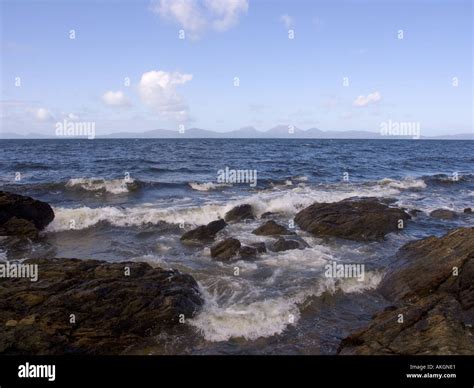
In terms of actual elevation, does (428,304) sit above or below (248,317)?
above

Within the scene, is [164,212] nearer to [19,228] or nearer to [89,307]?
[19,228]

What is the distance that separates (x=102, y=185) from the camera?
32.2 m

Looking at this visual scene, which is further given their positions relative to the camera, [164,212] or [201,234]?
[164,212]

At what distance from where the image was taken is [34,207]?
19047mm

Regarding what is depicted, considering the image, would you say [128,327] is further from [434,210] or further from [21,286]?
[434,210]

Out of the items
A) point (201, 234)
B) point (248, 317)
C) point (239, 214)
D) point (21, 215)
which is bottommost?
point (248, 317)

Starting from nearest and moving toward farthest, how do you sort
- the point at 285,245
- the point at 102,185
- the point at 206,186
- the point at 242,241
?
the point at 285,245, the point at 242,241, the point at 102,185, the point at 206,186

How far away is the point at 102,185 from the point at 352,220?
21.1 metres

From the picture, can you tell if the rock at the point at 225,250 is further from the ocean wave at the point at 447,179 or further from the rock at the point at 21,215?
the ocean wave at the point at 447,179

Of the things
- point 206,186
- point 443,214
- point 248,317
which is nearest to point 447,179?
point 443,214

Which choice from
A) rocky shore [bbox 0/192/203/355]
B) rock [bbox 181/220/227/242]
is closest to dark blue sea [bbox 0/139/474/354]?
rock [bbox 181/220/227/242]

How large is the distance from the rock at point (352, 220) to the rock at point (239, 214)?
109 inches

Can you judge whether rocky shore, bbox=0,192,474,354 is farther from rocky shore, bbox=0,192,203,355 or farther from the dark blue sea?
the dark blue sea

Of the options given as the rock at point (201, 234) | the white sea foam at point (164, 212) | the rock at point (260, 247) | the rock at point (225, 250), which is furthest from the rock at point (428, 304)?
the white sea foam at point (164, 212)
